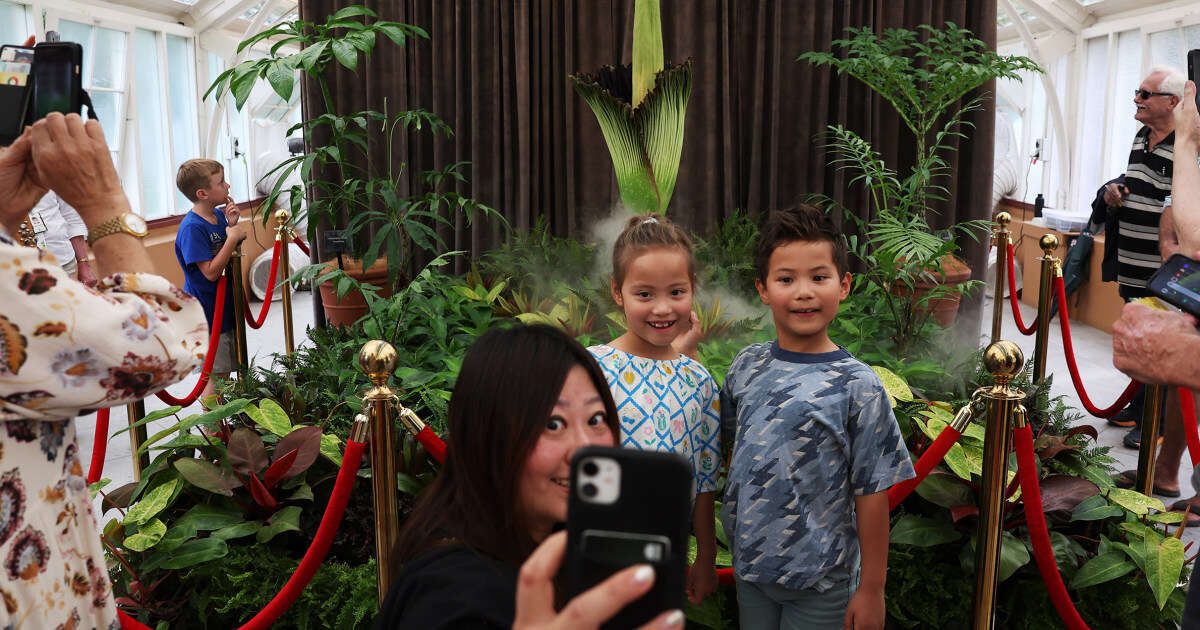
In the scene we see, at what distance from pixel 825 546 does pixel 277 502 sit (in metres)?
1.56

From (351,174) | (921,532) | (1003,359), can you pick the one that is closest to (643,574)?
(1003,359)

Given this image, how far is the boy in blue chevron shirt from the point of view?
1.57m

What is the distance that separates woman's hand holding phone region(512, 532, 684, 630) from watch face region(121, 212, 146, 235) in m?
0.88

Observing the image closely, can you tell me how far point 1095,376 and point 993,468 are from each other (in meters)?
3.73

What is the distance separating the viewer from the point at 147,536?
7.36ft

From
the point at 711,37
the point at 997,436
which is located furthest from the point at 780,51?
the point at 997,436

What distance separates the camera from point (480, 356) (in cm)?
92

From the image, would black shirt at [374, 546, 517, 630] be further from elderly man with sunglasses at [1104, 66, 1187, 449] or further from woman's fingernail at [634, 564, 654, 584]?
elderly man with sunglasses at [1104, 66, 1187, 449]

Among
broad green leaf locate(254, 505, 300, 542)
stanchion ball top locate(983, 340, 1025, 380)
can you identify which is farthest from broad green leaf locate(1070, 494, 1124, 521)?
broad green leaf locate(254, 505, 300, 542)

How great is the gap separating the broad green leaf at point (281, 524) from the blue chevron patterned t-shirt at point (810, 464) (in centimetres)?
128

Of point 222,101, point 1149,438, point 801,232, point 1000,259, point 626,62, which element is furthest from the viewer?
point 222,101

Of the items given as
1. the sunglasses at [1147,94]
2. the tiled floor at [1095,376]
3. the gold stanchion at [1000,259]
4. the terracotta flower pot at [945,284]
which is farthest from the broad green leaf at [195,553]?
the sunglasses at [1147,94]

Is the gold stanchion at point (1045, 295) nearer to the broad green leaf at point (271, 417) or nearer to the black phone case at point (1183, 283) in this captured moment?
the black phone case at point (1183, 283)

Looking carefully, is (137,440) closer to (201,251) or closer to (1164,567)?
(201,251)
